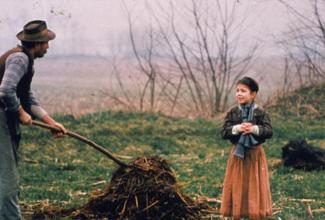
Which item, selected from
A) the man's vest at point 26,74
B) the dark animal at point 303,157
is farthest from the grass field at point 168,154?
the man's vest at point 26,74

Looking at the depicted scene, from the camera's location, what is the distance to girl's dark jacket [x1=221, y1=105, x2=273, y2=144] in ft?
19.8

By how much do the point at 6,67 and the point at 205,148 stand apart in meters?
7.72

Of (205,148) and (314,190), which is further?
A: (205,148)

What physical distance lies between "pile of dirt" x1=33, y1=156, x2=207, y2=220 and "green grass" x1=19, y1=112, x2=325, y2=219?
952 mm

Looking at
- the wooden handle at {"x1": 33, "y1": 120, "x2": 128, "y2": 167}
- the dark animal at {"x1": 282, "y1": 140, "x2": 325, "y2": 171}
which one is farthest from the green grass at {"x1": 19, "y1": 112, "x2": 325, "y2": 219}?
the wooden handle at {"x1": 33, "y1": 120, "x2": 128, "y2": 167}

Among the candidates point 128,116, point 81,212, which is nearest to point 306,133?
point 128,116

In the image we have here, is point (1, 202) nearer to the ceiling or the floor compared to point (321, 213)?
nearer to the ceiling

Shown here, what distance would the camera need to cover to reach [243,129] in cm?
597

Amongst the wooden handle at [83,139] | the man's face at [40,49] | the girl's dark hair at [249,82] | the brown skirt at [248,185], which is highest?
the man's face at [40,49]

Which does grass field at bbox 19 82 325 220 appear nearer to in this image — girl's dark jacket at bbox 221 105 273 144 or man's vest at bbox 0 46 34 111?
girl's dark jacket at bbox 221 105 273 144

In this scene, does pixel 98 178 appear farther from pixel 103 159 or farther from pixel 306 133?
pixel 306 133

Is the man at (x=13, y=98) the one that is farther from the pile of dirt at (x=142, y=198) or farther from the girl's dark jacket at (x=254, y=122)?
the girl's dark jacket at (x=254, y=122)

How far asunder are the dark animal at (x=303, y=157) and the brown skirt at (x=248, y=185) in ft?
13.4

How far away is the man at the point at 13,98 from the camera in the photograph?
5484 mm
